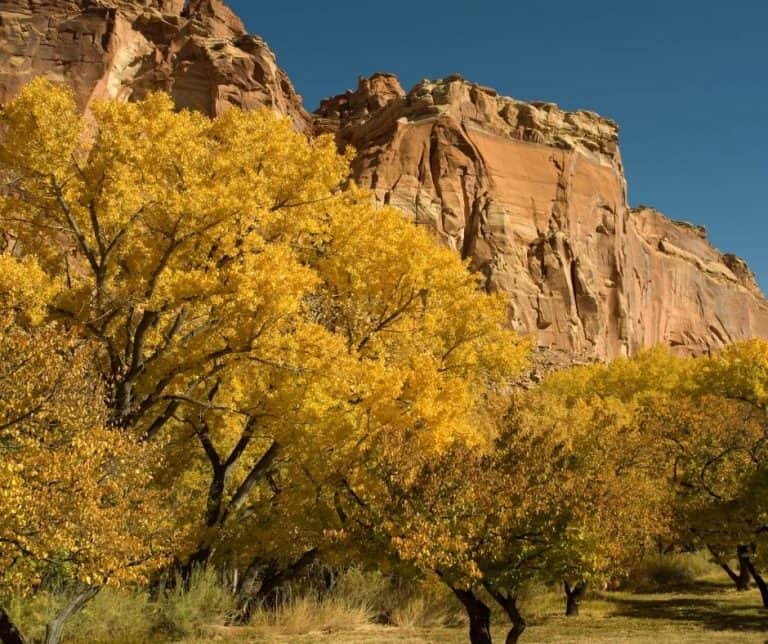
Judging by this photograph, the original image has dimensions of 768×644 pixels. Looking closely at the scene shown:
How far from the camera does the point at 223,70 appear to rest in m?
83.1

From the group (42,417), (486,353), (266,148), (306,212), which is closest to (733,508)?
(486,353)

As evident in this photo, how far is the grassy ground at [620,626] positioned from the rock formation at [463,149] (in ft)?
196

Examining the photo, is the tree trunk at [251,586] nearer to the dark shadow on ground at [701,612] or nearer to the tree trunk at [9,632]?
the tree trunk at [9,632]

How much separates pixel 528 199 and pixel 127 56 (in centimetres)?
5036

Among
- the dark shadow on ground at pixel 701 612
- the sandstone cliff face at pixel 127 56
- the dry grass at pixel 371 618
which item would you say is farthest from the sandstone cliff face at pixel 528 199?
the dry grass at pixel 371 618

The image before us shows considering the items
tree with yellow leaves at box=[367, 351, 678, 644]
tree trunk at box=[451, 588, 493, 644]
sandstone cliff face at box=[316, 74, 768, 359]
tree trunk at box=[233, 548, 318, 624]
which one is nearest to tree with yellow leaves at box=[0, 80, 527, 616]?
tree trunk at box=[233, 548, 318, 624]

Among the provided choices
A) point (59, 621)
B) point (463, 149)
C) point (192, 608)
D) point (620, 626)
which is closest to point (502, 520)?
point (59, 621)

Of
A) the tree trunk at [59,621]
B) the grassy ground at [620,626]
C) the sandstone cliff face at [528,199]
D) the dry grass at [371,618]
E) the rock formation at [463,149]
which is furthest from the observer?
the sandstone cliff face at [528,199]

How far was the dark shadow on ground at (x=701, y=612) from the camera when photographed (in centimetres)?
1977

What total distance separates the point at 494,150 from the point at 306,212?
273ft

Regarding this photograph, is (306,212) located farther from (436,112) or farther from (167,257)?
(436,112)

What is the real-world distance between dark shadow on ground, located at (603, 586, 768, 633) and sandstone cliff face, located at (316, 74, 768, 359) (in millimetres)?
57603

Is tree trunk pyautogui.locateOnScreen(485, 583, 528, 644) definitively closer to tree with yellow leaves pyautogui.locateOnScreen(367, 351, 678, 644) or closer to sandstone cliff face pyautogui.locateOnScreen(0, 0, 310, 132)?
tree with yellow leaves pyautogui.locateOnScreen(367, 351, 678, 644)

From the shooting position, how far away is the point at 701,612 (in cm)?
2238
